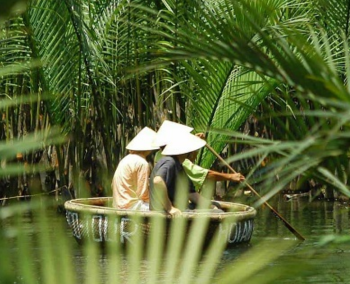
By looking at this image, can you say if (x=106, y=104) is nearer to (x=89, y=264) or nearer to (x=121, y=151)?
(x=121, y=151)

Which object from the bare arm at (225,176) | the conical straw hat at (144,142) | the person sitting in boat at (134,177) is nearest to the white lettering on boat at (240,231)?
the bare arm at (225,176)

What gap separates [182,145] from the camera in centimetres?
1148

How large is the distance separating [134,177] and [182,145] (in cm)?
86

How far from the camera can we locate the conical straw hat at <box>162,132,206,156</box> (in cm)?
1139

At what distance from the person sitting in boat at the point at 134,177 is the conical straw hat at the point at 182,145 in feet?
1.54

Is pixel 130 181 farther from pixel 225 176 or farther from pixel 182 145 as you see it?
pixel 225 176

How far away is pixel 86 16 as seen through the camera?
14.9m

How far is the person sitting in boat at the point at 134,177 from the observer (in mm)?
12055

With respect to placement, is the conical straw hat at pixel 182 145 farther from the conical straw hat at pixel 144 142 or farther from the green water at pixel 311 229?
the green water at pixel 311 229

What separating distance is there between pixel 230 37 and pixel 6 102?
3.22ft

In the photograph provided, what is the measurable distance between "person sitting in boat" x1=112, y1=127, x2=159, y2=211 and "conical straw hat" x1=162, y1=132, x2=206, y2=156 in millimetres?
470

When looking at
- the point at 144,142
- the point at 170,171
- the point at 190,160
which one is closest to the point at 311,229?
the point at 190,160

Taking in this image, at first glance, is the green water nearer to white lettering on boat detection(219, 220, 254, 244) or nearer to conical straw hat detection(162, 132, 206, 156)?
white lettering on boat detection(219, 220, 254, 244)

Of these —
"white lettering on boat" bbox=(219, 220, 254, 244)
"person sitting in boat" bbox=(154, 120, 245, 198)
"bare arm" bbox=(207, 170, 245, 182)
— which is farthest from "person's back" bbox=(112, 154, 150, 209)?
"white lettering on boat" bbox=(219, 220, 254, 244)
